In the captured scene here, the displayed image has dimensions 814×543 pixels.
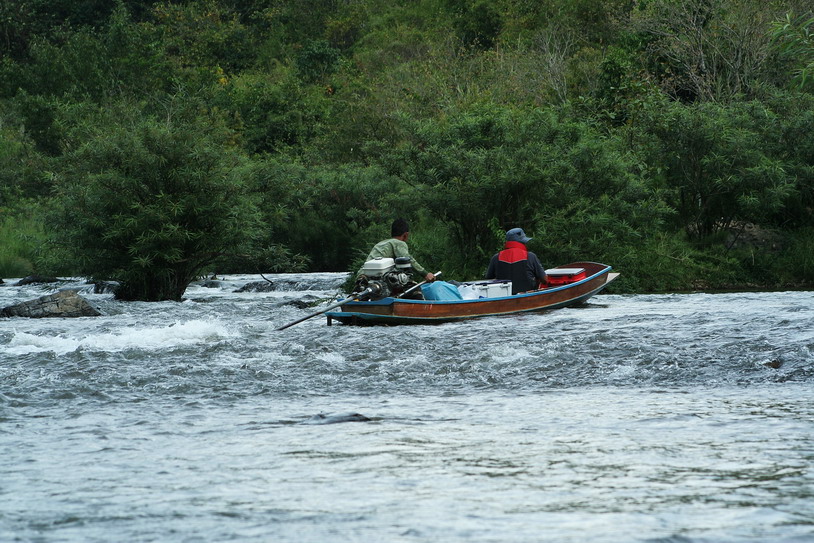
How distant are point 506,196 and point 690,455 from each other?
46.5 feet

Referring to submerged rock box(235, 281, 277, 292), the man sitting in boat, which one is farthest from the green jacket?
submerged rock box(235, 281, 277, 292)

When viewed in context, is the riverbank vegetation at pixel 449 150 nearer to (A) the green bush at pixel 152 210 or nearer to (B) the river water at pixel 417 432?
(A) the green bush at pixel 152 210

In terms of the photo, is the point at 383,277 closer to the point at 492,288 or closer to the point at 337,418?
the point at 492,288

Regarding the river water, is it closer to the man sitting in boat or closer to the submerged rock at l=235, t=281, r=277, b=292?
the man sitting in boat

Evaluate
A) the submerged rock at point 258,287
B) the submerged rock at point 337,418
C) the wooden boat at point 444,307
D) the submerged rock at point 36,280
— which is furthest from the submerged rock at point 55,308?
the submerged rock at point 337,418

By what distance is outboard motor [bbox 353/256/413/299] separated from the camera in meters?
13.4

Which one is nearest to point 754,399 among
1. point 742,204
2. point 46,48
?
point 742,204

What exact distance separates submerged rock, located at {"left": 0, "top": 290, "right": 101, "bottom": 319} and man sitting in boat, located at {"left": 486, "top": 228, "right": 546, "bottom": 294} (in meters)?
6.35

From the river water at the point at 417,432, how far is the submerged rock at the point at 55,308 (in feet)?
9.05

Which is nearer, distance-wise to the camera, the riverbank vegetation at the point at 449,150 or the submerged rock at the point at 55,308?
the submerged rock at the point at 55,308

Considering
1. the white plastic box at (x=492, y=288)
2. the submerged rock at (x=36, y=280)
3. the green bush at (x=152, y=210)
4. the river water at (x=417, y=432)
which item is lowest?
the river water at (x=417, y=432)

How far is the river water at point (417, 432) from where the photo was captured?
4.68 m

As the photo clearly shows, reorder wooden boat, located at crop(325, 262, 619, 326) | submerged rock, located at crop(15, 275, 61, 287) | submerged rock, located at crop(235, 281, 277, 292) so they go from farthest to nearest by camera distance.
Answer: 1. submerged rock, located at crop(15, 275, 61, 287)
2. submerged rock, located at crop(235, 281, 277, 292)
3. wooden boat, located at crop(325, 262, 619, 326)

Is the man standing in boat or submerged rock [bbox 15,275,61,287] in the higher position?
the man standing in boat
